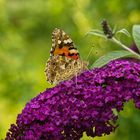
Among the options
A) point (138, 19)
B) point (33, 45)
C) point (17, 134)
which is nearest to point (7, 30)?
point (138, 19)

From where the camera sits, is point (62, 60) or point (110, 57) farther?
point (62, 60)

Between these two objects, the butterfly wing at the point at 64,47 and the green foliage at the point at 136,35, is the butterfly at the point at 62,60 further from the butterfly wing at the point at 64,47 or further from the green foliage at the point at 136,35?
the green foliage at the point at 136,35

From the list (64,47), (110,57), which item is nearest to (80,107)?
(110,57)

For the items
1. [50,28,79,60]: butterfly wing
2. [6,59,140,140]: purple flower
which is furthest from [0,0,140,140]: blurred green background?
[6,59,140,140]: purple flower

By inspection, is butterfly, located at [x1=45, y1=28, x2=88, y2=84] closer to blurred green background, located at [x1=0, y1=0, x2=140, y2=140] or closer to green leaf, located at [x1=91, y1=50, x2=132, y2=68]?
green leaf, located at [x1=91, y1=50, x2=132, y2=68]

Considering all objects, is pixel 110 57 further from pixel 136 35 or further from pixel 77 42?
pixel 77 42

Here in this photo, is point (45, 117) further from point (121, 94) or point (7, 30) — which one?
point (7, 30)
